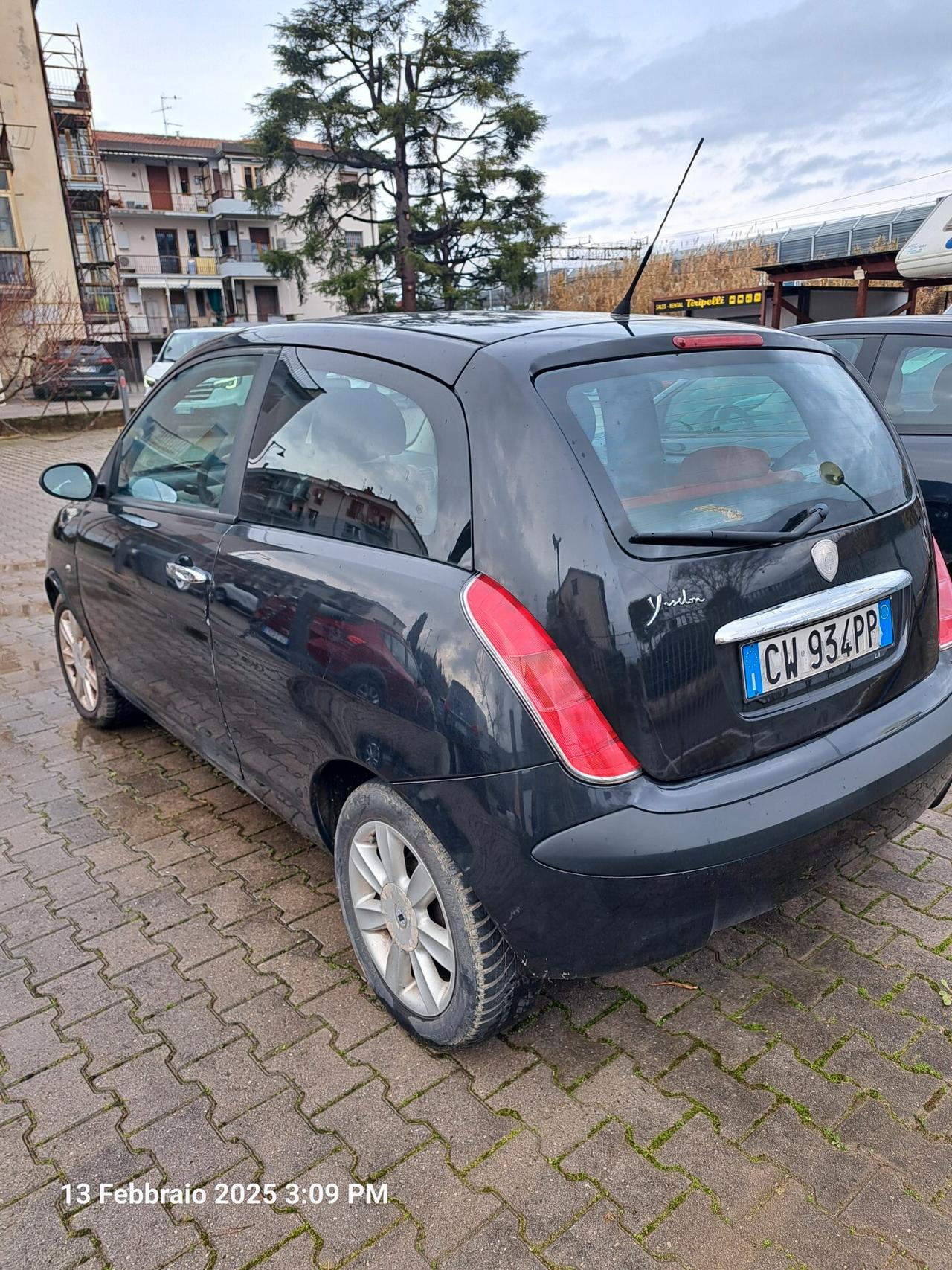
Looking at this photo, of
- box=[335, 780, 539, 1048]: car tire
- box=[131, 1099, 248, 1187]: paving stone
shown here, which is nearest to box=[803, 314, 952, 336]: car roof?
box=[335, 780, 539, 1048]: car tire

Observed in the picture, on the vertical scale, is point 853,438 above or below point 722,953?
above

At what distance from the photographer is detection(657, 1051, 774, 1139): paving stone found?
2045 mm

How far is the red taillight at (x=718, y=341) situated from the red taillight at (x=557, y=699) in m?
0.86

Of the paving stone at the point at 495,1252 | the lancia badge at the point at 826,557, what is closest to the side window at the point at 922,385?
the lancia badge at the point at 826,557

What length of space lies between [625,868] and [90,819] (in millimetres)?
2493

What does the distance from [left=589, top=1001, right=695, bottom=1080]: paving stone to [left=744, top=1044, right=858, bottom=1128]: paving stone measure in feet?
0.60

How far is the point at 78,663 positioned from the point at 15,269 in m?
28.4

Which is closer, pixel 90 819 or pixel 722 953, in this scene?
pixel 722 953

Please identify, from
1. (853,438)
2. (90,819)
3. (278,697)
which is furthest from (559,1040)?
(90,819)

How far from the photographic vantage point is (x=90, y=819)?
11.6ft

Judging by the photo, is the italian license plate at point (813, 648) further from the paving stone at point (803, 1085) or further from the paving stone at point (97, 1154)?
the paving stone at point (97, 1154)

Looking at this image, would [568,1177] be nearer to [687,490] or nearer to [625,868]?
[625,868]

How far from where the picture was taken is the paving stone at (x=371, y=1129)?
6.52ft

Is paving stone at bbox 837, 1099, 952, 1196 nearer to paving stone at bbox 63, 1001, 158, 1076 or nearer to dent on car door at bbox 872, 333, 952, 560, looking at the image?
paving stone at bbox 63, 1001, 158, 1076
